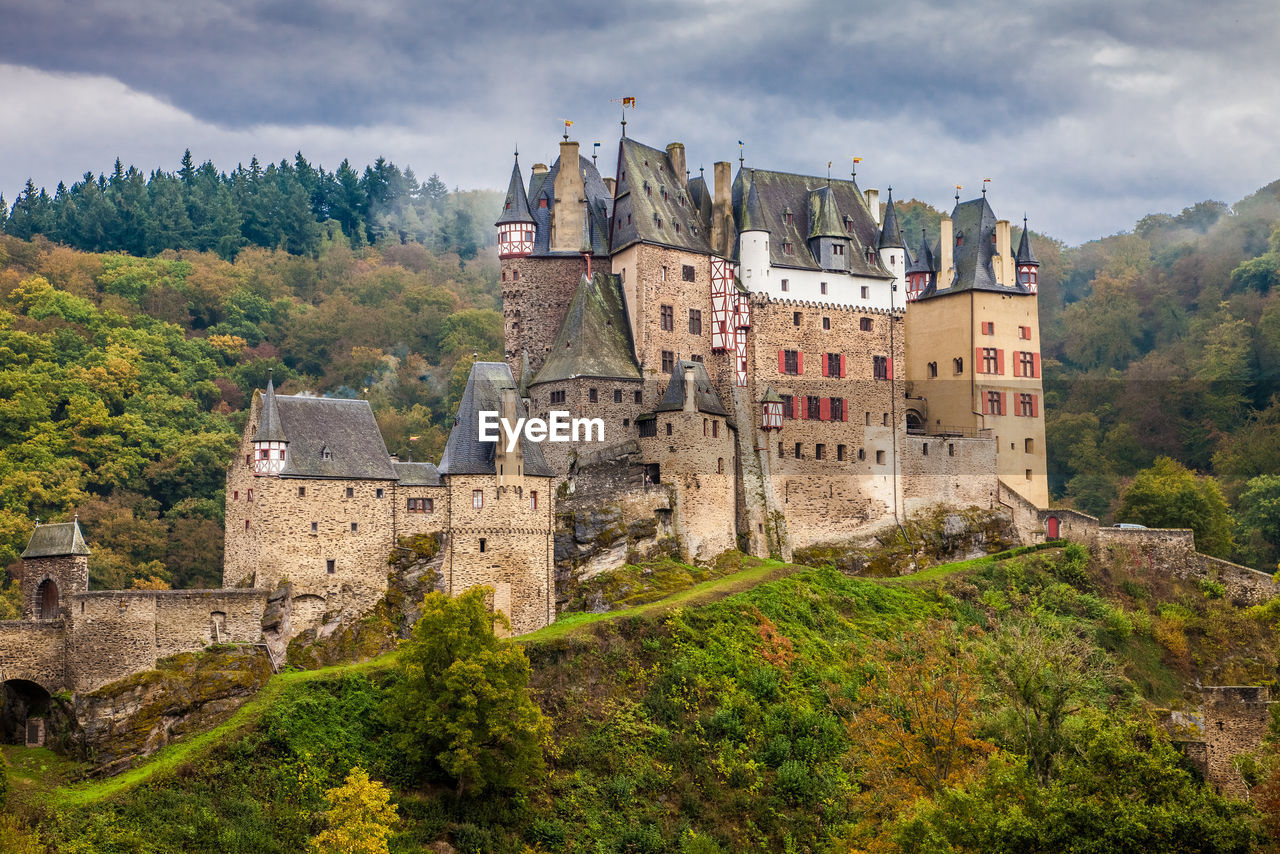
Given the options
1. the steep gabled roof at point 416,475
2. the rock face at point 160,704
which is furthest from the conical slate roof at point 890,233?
the rock face at point 160,704

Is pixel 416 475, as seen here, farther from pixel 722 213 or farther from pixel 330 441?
pixel 722 213

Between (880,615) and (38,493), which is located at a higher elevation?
(38,493)

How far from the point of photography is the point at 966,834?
2934cm

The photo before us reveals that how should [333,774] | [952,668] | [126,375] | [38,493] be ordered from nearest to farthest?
[333,774] < [952,668] < [38,493] < [126,375]

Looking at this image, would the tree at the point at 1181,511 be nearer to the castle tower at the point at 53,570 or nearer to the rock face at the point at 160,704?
the rock face at the point at 160,704

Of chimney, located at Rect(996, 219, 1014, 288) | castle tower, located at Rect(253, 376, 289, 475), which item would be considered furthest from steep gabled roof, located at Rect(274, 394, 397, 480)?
chimney, located at Rect(996, 219, 1014, 288)

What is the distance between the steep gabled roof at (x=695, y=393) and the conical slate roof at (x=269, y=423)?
13.7m

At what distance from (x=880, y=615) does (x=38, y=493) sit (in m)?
34.7

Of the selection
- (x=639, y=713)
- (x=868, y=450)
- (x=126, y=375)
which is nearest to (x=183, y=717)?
(x=639, y=713)

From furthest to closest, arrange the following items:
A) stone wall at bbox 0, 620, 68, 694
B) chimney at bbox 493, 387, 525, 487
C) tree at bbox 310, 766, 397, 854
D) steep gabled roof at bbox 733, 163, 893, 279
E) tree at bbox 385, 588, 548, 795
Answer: steep gabled roof at bbox 733, 163, 893, 279, chimney at bbox 493, 387, 525, 487, stone wall at bbox 0, 620, 68, 694, tree at bbox 385, 588, 548, 795, tree at bbox 310, 766, 397, 854

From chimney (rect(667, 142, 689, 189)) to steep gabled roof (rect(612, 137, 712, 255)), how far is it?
0.09m

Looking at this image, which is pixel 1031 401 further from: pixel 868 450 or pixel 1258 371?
pixel 1258 371

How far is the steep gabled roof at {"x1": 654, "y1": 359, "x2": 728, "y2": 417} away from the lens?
53.9 metres

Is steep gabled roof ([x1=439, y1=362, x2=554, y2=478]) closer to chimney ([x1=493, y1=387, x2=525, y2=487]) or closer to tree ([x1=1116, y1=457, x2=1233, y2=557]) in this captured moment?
chimney ([x1=493, y1=387, x2=525, y2=487])
